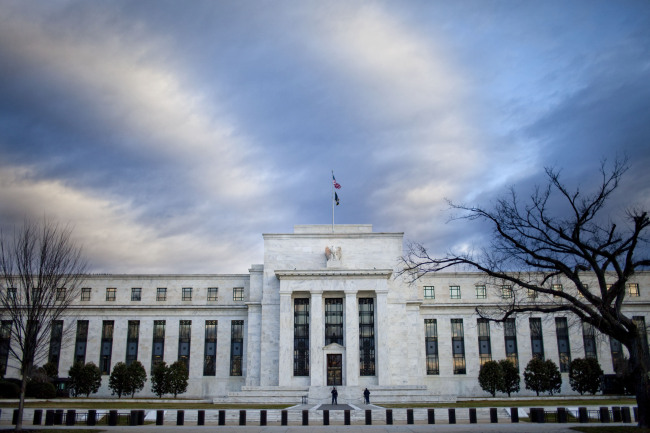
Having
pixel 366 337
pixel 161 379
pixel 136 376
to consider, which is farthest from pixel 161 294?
pixel 366 337

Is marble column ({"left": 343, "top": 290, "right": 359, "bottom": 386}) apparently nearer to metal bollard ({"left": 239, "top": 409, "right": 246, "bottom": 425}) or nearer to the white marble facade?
the white marble facade

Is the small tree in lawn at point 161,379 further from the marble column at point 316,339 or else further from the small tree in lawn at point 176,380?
the marble column at point 316,339

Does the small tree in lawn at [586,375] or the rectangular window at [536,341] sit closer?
the small tree in lawn at [586,375]

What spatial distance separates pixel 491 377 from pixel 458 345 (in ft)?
33.6

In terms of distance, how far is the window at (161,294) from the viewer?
243 ft

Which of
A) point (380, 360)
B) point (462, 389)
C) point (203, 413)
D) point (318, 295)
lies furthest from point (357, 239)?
point (203, 413)

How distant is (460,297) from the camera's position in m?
73.8

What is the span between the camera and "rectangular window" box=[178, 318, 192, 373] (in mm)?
71062

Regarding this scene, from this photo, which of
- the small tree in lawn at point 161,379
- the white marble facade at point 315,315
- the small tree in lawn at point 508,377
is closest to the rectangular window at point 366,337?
the white marble facade at point 315,315

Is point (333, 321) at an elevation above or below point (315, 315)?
below

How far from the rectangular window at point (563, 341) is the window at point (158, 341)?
161 ft

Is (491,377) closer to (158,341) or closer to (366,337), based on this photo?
(366,337)

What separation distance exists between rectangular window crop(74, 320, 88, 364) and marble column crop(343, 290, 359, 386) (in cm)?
3300

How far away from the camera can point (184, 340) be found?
71875 mm
